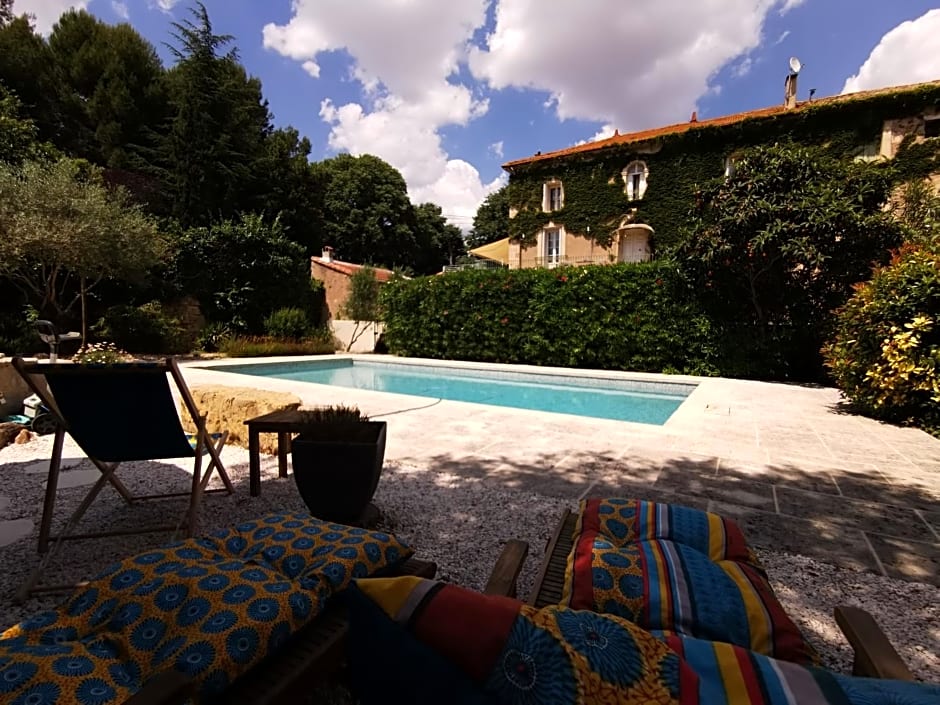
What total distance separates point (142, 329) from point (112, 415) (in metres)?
14.6

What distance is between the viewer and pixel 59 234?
35.9 feet

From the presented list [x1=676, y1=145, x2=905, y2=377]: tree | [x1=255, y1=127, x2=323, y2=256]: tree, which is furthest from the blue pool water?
[x1=255, y1=127, x2=323, y2=256]: tree

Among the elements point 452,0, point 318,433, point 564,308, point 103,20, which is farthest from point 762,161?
point 103,20

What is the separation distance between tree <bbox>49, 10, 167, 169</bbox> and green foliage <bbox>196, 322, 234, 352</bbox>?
8.29 m

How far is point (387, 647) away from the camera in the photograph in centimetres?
76

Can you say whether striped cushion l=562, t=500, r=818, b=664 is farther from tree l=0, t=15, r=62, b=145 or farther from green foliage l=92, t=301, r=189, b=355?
tree l=0, t=15, r=62, b=145

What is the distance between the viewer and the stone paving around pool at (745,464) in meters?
2.72

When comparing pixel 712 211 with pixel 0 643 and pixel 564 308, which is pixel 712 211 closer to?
pixel 564 308

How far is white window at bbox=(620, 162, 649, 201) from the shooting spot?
752 inches

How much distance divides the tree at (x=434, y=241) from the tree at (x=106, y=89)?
61.3 ft

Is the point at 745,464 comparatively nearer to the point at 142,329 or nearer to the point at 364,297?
the point at 364,297

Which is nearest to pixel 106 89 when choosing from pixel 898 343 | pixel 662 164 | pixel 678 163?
pixel 662 164

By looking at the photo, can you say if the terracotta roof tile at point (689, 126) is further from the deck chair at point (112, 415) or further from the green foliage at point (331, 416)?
the deck chair at point (112, 415)

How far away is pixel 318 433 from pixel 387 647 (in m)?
2.18
